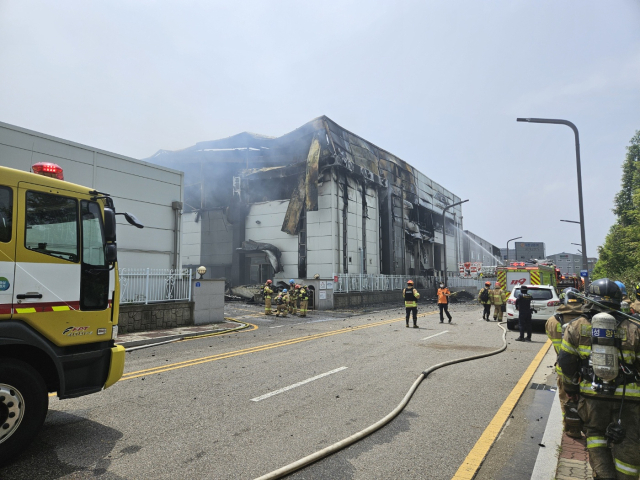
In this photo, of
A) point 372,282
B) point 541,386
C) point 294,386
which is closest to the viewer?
point 294,386

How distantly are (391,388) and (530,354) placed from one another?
Result: 4875 millimetres

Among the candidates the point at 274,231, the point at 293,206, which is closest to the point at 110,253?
the point at 293,206

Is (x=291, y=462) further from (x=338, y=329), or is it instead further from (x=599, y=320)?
(x=338, y=329)

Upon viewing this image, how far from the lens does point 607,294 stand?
10.3 feet

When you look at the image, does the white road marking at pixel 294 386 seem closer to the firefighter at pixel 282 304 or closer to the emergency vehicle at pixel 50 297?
the emergency vehicle at pixel 50 297

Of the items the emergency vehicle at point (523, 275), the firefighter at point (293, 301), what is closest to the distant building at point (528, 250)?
the emergency vehicle at point (523, 275)

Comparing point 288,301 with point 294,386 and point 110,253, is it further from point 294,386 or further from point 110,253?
point 110,253

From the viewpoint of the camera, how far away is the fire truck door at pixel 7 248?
3.64m

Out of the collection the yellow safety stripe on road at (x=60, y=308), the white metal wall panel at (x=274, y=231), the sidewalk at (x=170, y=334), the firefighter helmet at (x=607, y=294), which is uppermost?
the white metal wall panel at (x=274, y=231)

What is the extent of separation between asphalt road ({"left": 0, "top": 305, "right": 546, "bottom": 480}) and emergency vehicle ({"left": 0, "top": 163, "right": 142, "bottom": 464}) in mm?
551

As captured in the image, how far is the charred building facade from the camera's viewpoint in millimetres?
28062

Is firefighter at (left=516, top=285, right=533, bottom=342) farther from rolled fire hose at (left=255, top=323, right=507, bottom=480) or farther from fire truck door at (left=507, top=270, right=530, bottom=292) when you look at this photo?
fire truck door at (left=507, top=270, right=530, bottom=292)

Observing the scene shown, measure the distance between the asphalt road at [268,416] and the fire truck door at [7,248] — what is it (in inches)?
56.0

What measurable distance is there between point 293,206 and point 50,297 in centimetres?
2516
